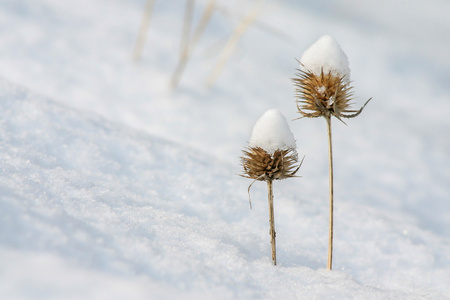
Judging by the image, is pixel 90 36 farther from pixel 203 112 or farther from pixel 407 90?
pixel 407 90

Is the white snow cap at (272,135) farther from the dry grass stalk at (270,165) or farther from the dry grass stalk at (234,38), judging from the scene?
the dry grass stalk at (234,38)

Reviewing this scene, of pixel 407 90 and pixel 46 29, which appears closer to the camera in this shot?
pixel 46 29

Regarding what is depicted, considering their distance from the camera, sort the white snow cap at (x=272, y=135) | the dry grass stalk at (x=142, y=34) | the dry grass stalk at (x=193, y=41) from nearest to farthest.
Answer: the white snow cap at (x=272, y=135) → the dry grass stalk at (x=193, y=41) → the dry grass stalk at (x=142, y=34)

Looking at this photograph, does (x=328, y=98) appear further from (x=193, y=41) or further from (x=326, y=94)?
(x=193, y=41)

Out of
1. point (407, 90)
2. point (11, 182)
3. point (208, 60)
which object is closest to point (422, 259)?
point (11, 182)

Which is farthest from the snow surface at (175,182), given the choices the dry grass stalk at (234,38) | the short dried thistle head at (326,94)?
the short dried thistle head at (326,94)

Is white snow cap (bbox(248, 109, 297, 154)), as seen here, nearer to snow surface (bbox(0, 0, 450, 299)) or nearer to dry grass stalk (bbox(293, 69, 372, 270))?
dry grass stalk (bbox(293, 69, 372, 270))

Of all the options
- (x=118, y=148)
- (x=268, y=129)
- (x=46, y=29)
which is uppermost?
(x=46, y=29)
